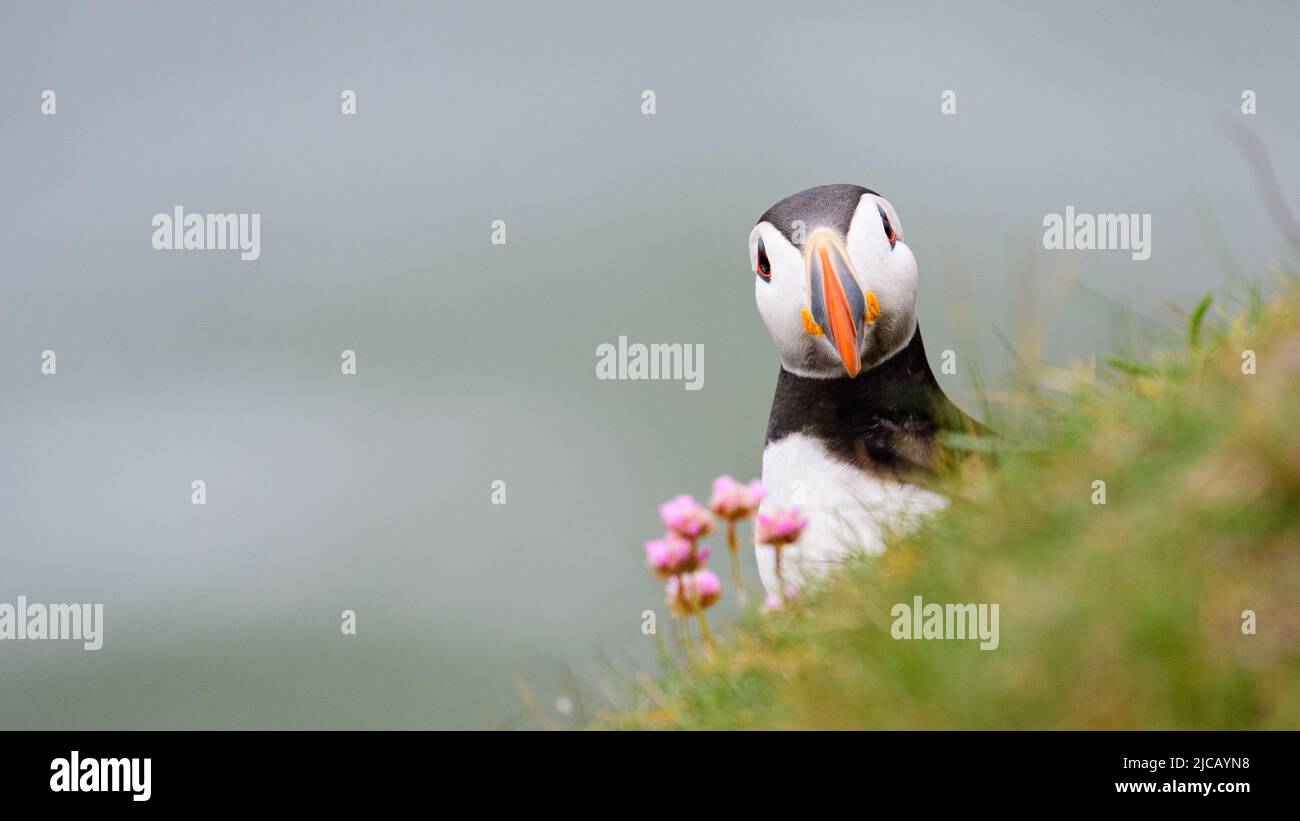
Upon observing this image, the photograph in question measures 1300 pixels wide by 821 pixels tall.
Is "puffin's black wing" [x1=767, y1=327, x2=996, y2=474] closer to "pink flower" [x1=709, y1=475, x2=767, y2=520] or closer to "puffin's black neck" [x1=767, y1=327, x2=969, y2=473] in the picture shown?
"puffin's black neck" [x1=767, y1=327, x2=969, y2=473]

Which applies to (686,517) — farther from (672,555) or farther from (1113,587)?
(1113,587)

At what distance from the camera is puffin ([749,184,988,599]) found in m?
5.12

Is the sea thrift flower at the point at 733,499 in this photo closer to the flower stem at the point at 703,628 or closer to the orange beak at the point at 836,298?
the flower stem at the point at 703,628

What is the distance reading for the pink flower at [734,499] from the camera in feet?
13.1

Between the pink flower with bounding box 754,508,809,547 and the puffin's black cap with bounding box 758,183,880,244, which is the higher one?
the puffin's black cap with bounding box 758,183,880,244

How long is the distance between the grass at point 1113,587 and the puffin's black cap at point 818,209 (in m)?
2.44

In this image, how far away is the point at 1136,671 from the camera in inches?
85.4

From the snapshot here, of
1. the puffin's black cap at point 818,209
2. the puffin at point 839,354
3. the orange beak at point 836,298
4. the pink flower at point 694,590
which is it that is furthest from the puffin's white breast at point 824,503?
the puffin's black cap at point 818,209

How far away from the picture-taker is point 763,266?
5.69m

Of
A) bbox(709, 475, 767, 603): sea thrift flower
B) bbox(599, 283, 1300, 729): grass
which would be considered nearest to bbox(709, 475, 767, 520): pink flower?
bbox(709, 475, 767, 603): sea thrift flower

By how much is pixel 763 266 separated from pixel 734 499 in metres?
1.95

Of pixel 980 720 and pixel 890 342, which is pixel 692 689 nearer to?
pixel 980 720

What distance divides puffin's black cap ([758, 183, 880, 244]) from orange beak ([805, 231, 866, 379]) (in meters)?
0.17
